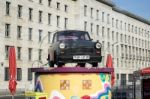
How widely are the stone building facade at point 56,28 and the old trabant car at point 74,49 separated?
22264 millimetres

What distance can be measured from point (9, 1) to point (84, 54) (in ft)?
178

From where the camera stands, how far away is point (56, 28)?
82062mm

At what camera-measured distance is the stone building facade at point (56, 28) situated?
225ft

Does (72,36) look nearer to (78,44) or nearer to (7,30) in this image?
(78,44)

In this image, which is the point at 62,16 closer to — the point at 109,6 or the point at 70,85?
the point at 109,6

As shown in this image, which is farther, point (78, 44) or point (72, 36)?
point (72, 36)

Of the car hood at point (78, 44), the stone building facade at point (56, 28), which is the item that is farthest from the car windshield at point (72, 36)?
the stone building facade at point (56, 28)

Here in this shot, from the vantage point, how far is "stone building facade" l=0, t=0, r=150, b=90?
68.4 meters

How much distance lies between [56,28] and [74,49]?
64864 millimetres

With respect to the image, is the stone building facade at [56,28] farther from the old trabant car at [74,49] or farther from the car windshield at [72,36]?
the old trabant car at [74,49]

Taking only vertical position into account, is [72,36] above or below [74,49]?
above

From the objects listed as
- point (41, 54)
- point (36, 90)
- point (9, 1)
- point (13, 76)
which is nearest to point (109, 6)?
point (41, 54)

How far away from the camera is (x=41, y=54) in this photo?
76.1 meters

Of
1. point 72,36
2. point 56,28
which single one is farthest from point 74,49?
point 56,28
